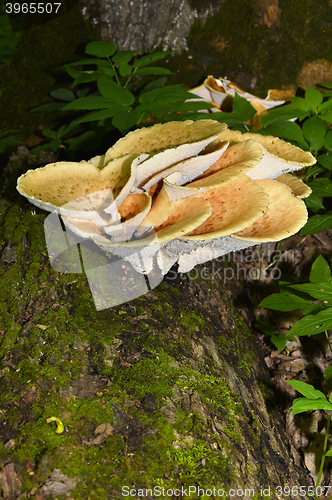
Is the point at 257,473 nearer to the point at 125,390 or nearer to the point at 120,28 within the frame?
the point at 125,390

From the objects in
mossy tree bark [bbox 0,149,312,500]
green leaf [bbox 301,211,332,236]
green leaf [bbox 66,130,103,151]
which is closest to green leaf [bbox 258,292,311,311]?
mossy tree bark [bbox 0,149,312,500]

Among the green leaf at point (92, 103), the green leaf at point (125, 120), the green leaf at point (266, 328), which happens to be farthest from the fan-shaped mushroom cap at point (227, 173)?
the green leaf at point (266, 328)

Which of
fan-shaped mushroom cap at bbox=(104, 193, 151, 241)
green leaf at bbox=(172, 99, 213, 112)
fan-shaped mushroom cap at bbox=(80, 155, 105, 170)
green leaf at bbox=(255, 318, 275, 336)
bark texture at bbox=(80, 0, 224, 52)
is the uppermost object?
bark texture at bbox=(80, 0, 224, 52)

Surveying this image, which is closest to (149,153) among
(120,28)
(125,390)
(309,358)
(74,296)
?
(74,296)

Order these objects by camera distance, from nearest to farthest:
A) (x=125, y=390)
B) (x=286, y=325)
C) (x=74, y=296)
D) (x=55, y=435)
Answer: (x=55, y=435)
(x=125, y=390)
(x=74, y=296)
(x=286, y=325)

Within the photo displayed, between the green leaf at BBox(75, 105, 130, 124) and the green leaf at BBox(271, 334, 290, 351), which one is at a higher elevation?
the green leaf at BBox(75, 105, 130, 124)

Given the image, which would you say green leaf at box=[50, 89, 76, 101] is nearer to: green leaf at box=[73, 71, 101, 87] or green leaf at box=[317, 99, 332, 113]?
green leaf at box=[73, 71, 101, 87]

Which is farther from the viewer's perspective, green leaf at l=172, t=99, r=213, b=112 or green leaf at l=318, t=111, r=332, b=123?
green leaf at l=318, t=111, r=332, b=123
